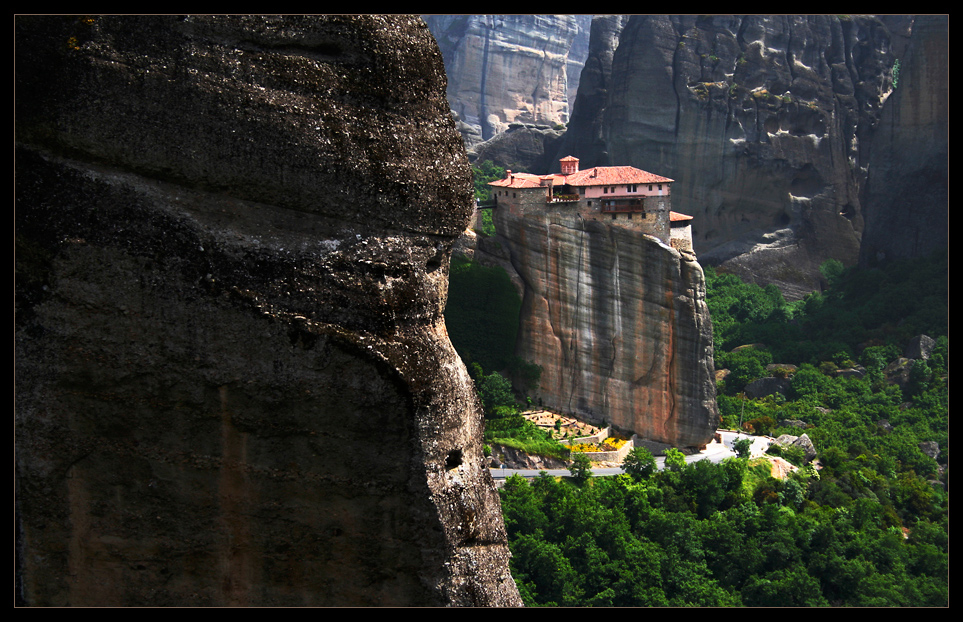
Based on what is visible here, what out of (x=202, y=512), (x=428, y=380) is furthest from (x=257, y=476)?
(x=428, y=380)

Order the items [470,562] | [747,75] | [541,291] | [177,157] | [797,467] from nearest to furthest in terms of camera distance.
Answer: [177,157] < [470,562] < [797,467] < [541,291] < [747,75]

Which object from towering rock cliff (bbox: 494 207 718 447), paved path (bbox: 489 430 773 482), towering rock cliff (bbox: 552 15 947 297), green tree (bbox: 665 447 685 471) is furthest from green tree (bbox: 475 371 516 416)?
towering rock cliff (bbox: 552 15 947 297)

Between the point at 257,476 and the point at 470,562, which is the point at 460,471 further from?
the point at 257,476

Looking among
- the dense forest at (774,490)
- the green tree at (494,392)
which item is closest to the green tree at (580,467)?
the dense forest at (774,490)

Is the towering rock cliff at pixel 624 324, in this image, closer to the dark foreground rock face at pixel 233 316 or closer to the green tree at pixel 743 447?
the green tree at pixel 743 447

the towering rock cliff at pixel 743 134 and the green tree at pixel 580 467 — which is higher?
the towering rock cliff at pixel 743 134

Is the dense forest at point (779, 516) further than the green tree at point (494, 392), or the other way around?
the green tree at point (494, 392)

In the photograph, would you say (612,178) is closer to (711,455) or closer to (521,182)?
(521,182)
